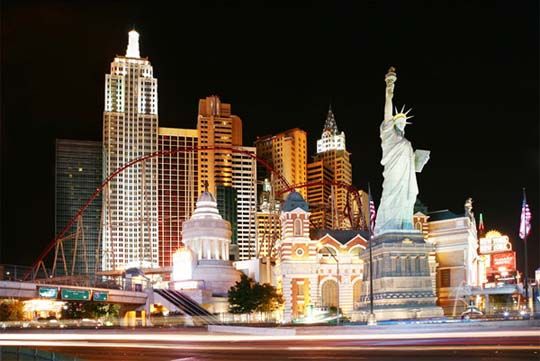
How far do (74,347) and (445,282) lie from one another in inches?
2498

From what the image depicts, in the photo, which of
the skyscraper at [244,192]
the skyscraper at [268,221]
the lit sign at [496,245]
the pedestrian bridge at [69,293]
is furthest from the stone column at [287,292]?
the skyscraper at [244,192]

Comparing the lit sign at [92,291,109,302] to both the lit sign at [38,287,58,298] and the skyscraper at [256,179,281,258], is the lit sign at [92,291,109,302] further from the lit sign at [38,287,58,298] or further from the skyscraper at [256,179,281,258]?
the skyscraper at [256,179,281,258]

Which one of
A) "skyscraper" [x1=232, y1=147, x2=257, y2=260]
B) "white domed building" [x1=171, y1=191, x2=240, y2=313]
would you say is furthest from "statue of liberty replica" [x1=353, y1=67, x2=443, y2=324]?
"skyscraper" [x1=232, y1=147, x2=257, y2=260]

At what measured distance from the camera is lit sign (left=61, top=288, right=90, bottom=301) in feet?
229

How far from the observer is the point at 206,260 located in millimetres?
101625

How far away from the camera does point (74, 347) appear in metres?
36.6

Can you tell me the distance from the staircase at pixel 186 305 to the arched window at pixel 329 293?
13.3 metres

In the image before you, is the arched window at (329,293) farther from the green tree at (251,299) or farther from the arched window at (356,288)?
the green tree at (251,299)

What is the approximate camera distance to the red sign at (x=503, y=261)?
94.4m

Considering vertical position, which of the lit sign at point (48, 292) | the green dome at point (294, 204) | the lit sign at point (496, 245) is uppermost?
the green dome at point (294, 204)

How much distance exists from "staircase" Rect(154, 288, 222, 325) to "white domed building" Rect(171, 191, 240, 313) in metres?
3.67

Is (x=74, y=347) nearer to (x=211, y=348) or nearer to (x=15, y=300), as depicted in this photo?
(x=211, y=348)

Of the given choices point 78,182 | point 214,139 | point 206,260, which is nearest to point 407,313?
point 206,260

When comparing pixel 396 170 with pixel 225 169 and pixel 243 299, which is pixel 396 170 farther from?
pixel 225 169
